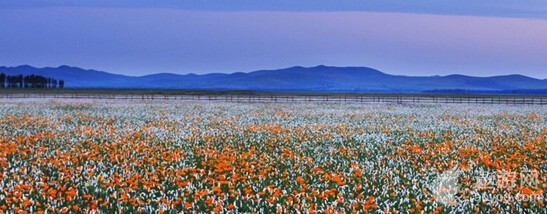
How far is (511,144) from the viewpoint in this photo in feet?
49.7

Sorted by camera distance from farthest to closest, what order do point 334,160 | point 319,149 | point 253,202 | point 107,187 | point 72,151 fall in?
1. point 319,149
2. point 72,151
3. point 334,160
4. point 107,187
5. point 253,202

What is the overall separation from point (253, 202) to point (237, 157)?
447 centimetres

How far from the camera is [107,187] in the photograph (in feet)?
30.2

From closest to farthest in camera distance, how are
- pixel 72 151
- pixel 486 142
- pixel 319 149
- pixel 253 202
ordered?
pixel 253 202, pixel 72 151, pixel 319 149, pixel 486 142

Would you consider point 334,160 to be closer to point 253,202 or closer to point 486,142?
point 253,202

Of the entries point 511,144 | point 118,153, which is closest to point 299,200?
point 118,153

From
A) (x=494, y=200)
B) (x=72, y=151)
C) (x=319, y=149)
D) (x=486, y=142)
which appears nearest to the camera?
(x=494, y=200)

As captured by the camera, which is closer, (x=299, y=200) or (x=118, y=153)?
(x=299, y=200)

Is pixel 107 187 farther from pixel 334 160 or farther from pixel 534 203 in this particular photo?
pixel 534 203

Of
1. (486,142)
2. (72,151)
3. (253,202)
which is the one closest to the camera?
(253,202)

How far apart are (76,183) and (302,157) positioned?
4.62 meters

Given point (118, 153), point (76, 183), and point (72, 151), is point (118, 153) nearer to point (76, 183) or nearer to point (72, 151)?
point (72, 151)

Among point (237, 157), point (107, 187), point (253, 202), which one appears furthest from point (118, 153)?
point (253, 202)

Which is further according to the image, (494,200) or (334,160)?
(334,160)
